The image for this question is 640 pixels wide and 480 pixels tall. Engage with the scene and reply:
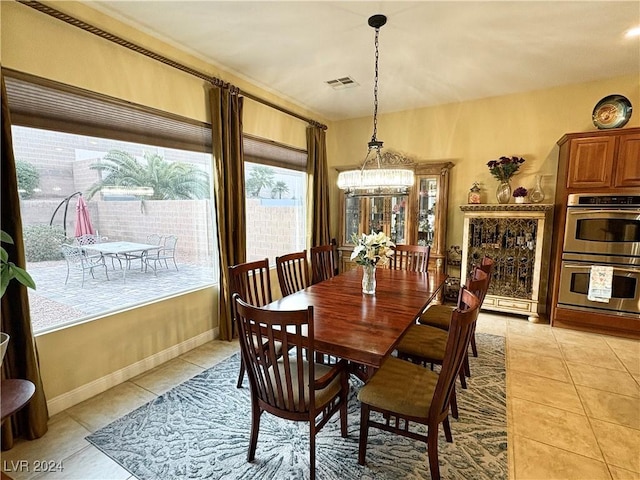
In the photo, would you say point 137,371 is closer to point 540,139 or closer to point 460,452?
point 460,452

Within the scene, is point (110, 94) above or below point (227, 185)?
above

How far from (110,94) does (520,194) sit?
4501 millimetres

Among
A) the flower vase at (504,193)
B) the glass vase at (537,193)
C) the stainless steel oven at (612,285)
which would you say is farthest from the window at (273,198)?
the stainless steel oven at (612,285)

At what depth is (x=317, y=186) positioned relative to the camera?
191 inches

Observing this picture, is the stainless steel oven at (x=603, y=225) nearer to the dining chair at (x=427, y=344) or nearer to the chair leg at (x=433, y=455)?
the dining chair at (x=427, y=344)

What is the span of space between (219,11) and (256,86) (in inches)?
53.8

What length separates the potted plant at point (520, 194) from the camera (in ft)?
13.1

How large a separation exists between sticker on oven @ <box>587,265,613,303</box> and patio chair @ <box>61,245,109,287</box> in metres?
4.95

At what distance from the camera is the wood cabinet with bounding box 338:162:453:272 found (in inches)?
179

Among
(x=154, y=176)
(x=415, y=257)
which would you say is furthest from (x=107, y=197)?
(x=415, y=257)

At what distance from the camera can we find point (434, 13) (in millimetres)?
2439

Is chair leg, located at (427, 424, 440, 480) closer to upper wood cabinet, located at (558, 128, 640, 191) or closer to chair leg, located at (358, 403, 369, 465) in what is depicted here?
chair leg, located at (358, 403, 369, 465)

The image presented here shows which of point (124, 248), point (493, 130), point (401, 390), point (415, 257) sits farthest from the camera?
point (493, 130)

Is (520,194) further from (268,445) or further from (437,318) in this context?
(268,445)
